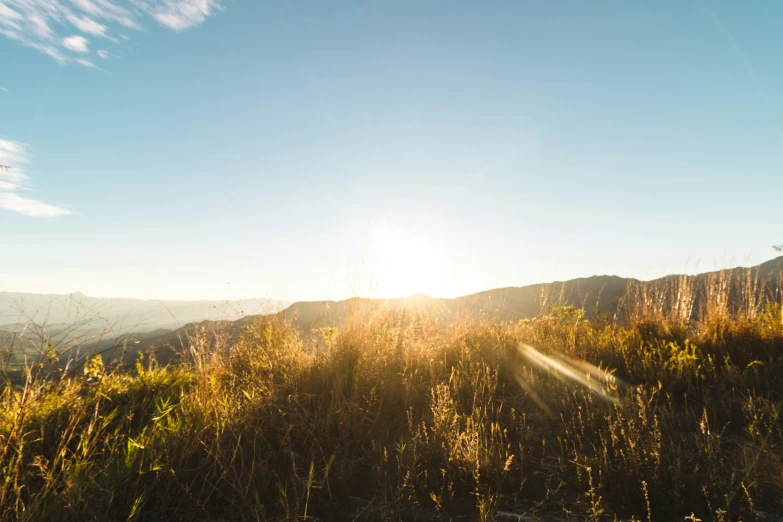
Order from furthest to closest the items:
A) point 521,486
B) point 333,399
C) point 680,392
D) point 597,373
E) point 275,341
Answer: point 275,341 < point 597,373 < point 680,392 < point 333,399 < point 521,486

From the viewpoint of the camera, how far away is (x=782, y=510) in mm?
2209

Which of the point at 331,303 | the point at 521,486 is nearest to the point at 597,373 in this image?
the point at 521,486

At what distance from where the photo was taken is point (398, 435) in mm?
3189

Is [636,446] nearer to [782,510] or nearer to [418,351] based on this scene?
[782,510]

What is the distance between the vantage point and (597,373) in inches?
167

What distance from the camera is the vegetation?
89.0 inches

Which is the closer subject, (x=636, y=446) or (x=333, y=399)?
(x=636, y=446)

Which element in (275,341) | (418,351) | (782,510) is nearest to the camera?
(782,510)

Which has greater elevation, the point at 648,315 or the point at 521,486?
the point at 648,315

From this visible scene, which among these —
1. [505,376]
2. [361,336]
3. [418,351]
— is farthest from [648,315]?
[361,336]

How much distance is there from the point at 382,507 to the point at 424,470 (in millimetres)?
386

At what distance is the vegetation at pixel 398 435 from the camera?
7.42ft

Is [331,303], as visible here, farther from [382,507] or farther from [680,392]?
[680,392]

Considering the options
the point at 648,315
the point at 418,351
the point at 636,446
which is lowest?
the point at 636,446
